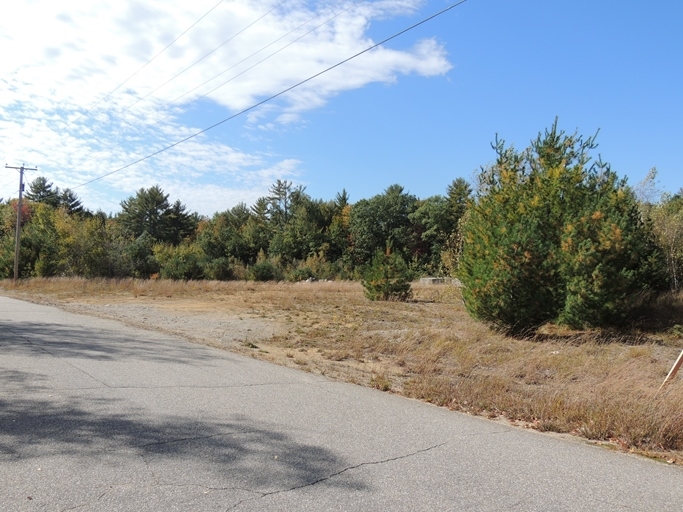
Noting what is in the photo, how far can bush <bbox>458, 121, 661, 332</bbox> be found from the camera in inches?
616

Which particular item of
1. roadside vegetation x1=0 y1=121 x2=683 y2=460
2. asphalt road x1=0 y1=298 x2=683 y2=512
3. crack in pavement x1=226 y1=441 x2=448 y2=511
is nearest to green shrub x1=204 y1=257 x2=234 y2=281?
roadside vegetation x1=0 y1=121 x2=683 y2=460

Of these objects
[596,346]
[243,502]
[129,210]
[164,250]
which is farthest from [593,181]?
[129,210]

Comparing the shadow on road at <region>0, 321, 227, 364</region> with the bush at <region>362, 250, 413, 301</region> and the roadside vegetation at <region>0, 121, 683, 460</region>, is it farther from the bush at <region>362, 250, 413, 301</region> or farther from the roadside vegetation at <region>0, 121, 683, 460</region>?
the bush at <region>362, 250, 413, 301</region>

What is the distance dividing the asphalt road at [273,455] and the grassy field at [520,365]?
0.71m

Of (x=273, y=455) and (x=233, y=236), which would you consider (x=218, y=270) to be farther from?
(x=273, y=455)

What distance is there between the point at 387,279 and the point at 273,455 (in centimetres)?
2824

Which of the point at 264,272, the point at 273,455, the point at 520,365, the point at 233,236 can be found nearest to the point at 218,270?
the point at 264,272

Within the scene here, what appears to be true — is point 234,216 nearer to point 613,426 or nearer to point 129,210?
point 129,210

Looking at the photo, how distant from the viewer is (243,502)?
12.6 feet

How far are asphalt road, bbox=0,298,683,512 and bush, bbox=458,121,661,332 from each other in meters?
9.32

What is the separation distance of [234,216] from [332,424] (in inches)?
3710

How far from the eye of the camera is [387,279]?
32906 millimetres

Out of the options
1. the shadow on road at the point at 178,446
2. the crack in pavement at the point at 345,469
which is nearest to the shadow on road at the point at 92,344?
the shadow on road at the point at 178,446

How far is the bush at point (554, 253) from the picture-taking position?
15656 millimetres
